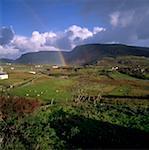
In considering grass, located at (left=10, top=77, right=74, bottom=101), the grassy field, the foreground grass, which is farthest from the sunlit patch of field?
the foreground grass

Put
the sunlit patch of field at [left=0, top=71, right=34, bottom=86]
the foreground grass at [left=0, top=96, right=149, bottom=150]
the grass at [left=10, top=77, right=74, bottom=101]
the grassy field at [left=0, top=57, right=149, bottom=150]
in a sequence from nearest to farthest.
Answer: the foreground grass at [left=0, top=96, right=149, bottom=150] → the grassy field at [left=0, top=57, right=149, bottom=150] → the grass at [left=10, top=77, right=74, bottom=101] → the sunlit patch of field at [left=0, top=71, right=34, bottom=86]

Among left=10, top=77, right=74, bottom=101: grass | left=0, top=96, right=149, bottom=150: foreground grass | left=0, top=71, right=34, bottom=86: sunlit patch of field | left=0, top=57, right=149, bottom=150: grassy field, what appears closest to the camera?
left=0, top=96, right=149, bottom=150: foreground grass

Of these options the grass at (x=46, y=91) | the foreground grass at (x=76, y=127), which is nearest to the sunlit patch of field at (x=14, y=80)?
the grass at (x=46, y=91)

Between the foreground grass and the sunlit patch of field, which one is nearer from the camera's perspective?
the foreground grass

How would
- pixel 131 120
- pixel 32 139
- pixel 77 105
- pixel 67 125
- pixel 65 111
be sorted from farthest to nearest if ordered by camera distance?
pixel 77 105, pixel 65 111, pixel 131 120, pixel 67 125, pixel 32 139

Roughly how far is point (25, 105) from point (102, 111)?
22.8ft

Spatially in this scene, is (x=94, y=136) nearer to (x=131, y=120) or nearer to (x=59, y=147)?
(x=59, y=147)

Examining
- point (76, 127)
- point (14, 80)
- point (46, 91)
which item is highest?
point (76, 127)

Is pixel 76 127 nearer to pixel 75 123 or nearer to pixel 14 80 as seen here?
pixel 75 123

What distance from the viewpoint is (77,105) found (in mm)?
30141

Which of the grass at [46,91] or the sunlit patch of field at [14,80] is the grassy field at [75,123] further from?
the sunlit patch of field at [14,80]

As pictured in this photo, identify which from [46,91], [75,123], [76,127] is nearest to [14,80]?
[46,91]

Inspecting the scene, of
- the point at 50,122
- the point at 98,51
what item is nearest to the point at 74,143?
the point at 50,122

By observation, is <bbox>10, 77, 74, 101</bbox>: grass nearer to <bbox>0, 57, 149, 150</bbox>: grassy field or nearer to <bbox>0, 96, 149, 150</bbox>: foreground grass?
<bbox>0, 57, 149, 150</bbox>: grassy field
